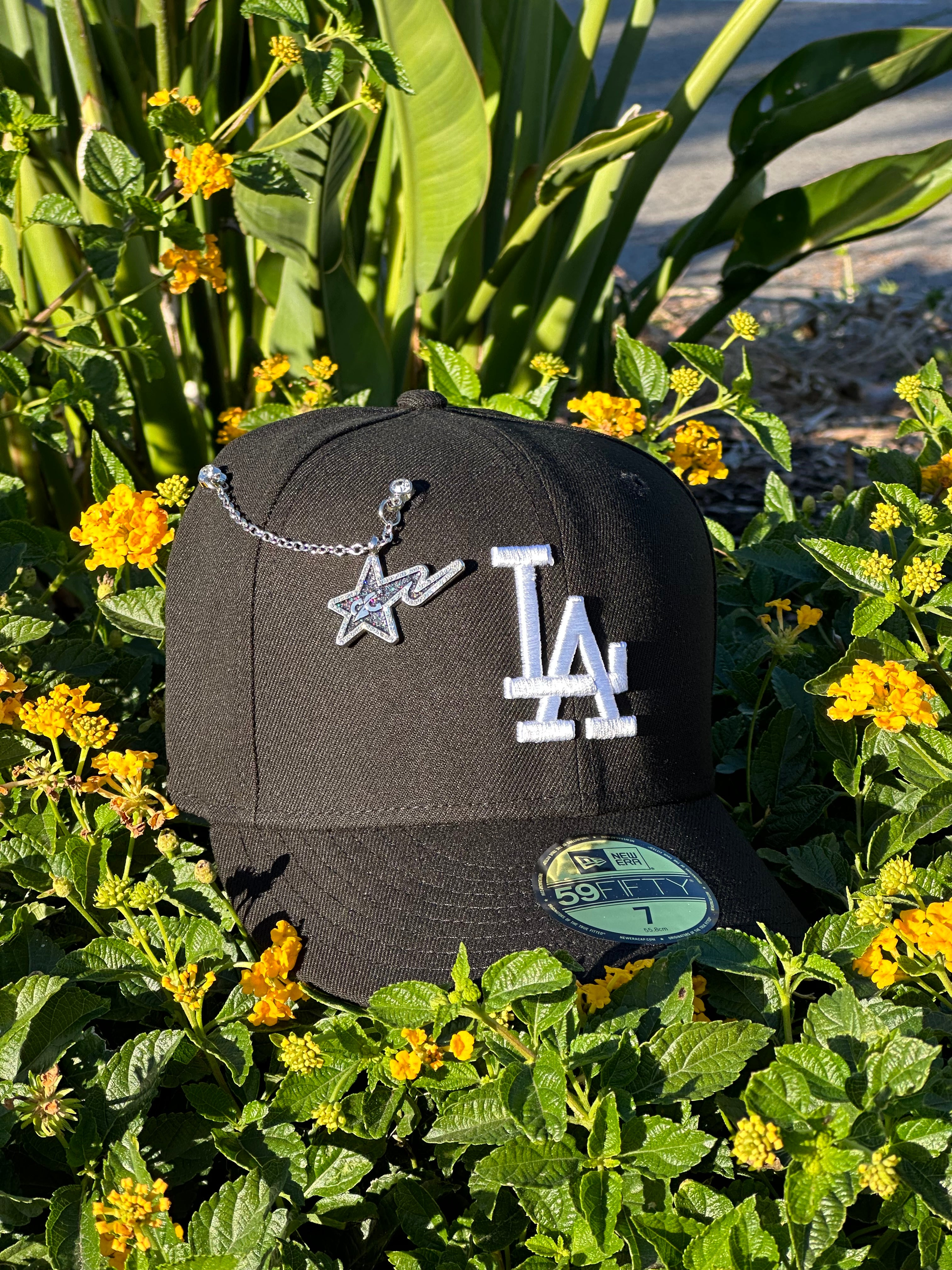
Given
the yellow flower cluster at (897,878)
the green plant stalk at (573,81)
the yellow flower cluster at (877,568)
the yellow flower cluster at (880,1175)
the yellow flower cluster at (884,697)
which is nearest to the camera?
the yellow flower cluster at (880,1175)

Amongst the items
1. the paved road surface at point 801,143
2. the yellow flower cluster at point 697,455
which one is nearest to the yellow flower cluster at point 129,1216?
the yellow flower cluster at point 697,455

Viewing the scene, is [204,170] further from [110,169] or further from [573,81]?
[573,81]

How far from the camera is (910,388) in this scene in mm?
1511

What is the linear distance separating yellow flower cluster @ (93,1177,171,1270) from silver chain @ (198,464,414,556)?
52cm

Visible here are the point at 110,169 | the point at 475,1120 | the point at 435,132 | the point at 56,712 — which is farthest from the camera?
the point at 435,132

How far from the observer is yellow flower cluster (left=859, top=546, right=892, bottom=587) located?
122 centimetres

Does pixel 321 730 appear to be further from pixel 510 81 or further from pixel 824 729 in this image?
pixel 510 81

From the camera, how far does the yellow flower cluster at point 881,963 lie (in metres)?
0.95

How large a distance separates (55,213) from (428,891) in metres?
0.93

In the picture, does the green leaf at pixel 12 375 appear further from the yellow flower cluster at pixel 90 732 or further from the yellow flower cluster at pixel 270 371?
→ the yellow flower cluster at pixel 90 732

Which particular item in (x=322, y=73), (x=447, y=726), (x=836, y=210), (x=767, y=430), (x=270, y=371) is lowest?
(x=447, y=726)

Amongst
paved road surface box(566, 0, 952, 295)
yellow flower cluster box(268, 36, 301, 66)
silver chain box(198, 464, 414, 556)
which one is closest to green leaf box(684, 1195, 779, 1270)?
silver chain box(198, 464, 414, 556)

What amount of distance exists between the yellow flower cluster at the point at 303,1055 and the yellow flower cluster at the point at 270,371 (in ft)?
3.17

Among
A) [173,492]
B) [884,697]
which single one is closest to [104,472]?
[173,492]
